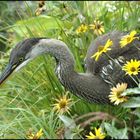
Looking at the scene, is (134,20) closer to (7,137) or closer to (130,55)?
(130,55)

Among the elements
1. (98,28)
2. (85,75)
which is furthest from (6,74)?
(98,28)

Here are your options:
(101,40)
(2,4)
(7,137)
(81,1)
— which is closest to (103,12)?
(81,1)

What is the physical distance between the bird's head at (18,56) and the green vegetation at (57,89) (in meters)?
0.24

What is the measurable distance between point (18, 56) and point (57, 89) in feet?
1.80

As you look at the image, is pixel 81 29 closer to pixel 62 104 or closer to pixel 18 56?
pixel 18 56

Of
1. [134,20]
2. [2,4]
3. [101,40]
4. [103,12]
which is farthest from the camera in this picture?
[2,4]

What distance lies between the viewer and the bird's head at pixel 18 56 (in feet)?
10.9

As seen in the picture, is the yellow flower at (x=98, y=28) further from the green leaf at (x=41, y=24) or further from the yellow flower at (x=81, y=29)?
the green leaf at (x=41, y=24)

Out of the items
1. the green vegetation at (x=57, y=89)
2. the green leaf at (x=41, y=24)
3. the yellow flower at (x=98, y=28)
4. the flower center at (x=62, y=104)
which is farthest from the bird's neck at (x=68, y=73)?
the green leaf at (x=41, y=24)

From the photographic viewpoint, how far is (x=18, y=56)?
3320 mm

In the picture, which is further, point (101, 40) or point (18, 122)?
point (101, 40)

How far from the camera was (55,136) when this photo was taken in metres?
3.14

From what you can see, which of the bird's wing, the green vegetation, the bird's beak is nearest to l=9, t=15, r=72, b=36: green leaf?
the green vegetation

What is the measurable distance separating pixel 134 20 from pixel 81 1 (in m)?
0.81
